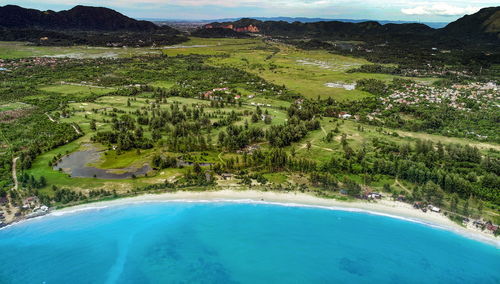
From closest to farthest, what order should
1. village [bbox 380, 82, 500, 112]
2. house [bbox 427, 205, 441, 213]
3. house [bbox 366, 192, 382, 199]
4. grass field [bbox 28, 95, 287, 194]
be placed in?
1. house [bbox 427, 205, 441, 213]
2. house [bbox 366, 192, 382, 199]
3. grass field [bbox 28, 95, 287, 194]
4. village [bbox 380, 82, 500, 112]

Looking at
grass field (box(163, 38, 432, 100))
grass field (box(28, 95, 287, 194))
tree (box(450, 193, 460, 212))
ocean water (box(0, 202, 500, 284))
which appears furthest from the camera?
grass field (box(163, 38, 432, 100))

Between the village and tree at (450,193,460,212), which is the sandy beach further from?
the village

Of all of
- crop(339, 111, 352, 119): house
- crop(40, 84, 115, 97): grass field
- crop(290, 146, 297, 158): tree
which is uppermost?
crop(40, 84, 115, 97): grass field

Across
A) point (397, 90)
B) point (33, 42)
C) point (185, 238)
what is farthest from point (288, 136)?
point (33, 42)

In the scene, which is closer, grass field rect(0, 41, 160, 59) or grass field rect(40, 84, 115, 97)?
grass field rect(40, 84, 115, 97)

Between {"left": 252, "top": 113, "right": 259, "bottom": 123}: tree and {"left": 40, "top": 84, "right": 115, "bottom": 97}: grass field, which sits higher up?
{"left": 40, "top": 84, "right": 115, "bottom": 97}: grass field

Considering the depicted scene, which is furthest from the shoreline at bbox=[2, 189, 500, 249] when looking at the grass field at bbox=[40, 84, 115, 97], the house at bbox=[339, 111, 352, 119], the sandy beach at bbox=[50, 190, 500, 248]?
the grass field at bbox=[40, 84, 115, 97]
